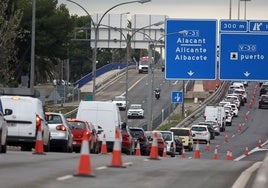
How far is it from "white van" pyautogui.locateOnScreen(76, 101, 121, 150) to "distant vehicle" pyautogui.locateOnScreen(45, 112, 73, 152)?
4.06 metres

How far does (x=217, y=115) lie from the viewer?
85375 millimetres

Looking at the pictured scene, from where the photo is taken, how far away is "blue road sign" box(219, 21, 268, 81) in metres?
46.8

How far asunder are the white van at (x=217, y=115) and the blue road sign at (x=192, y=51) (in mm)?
36688

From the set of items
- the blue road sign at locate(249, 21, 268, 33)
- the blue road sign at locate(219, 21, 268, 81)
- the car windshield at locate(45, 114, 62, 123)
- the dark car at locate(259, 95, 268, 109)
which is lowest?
the dark car at locate(259, 95, 268, 109)

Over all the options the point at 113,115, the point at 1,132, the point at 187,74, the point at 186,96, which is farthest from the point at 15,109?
the point at 186,96

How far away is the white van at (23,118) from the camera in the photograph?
3036 cm

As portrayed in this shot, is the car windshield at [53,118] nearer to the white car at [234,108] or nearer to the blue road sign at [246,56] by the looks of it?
the blue road sign at [246,56]

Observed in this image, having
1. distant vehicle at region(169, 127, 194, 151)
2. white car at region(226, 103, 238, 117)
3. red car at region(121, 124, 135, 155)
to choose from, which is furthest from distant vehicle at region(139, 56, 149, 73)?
red car at region(121, 124, 135, 155)

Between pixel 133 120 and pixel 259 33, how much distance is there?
48867mm

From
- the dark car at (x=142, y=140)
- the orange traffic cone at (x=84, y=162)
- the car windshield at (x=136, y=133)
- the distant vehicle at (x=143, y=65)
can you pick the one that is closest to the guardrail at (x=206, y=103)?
the distant vehicle at (x=143, y=65)

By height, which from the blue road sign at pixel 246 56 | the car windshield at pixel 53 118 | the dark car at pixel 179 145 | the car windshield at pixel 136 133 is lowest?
the dark car at pixel 179 145

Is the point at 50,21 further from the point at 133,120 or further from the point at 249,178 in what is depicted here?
the point at 249,178

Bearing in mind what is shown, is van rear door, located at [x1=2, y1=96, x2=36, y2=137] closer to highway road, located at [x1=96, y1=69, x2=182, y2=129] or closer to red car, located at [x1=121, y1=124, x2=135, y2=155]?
red car, located at [x1=121, y1=124, x2=135, y2=155]

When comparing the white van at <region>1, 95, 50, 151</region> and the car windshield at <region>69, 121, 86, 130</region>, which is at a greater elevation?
the white van at <region>1, 95, 50, 151</region>
